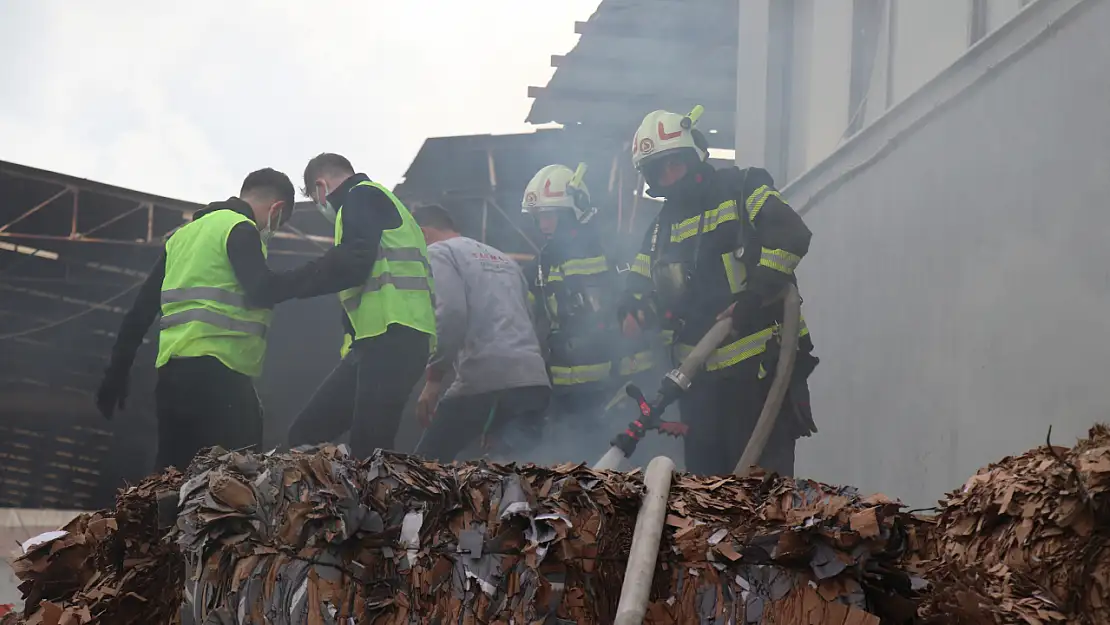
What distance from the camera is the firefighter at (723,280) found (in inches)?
193

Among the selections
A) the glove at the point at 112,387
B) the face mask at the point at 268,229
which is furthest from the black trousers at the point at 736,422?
the glove at the point at 112,387

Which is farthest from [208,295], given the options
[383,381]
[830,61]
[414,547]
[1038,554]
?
[830,61]

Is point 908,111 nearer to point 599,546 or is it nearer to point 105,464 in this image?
point 599,546

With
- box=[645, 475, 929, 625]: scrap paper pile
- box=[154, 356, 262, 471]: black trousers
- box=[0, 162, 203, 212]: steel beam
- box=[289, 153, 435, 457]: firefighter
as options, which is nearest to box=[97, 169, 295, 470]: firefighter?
box=[154, 356, 262, 471]: black trousers

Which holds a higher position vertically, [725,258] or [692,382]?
[725,258]

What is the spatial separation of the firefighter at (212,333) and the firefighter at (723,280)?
1.83 m

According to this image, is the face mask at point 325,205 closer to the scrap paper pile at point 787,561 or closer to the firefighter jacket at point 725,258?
the firefighter jacket at point 725,258

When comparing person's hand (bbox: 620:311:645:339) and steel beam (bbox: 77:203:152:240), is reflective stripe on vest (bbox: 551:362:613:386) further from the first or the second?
steel beam (bbox: 77:203:152:240)

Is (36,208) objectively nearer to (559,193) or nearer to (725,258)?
(559,193)

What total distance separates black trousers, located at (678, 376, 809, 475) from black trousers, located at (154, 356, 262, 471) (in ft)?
6.71

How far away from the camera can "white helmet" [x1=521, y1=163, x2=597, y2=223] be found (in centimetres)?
665

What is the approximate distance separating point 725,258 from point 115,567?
3356mm

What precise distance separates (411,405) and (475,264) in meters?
4.76

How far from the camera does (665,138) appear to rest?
5.38m
